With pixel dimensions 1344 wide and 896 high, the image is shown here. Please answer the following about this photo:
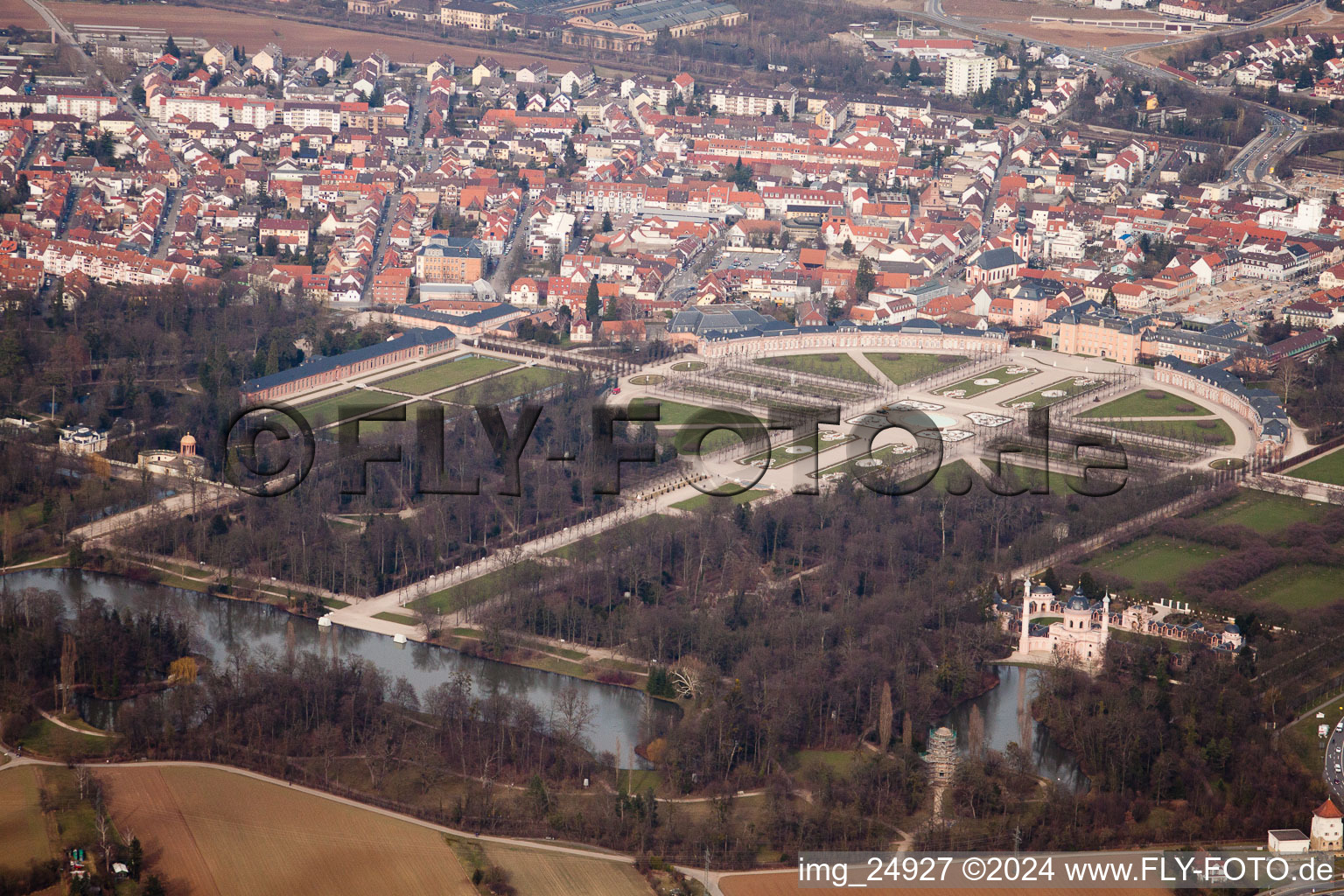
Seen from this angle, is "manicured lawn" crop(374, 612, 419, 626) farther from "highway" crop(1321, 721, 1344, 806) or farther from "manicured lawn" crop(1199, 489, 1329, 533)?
"manicured lawn" crop(1199, 489, 1329, 533)

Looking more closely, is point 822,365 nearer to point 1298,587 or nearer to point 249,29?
point 1298,587

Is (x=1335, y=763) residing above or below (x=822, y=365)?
below

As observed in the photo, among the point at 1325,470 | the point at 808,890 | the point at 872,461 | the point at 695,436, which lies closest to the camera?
the point at 808,890

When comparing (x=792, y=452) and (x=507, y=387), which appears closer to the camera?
(x=792, y=452)

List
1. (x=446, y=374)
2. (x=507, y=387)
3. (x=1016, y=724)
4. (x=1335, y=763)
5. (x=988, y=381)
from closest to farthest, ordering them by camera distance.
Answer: (x=1335, y=763) < (x=1016, y=724) < (x=507, y=387) < (x=446, y=374) < (x=988, y=381)

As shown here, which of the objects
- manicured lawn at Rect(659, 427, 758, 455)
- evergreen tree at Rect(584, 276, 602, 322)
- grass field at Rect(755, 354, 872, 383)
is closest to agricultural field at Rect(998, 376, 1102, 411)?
grass field at Rect(755, 354, 872, 383)

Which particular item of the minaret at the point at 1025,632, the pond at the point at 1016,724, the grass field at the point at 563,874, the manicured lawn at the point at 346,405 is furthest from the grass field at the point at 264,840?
the manicured lawn at the point at 346,405

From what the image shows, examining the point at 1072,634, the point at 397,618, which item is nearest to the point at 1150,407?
the point at 1072,634
